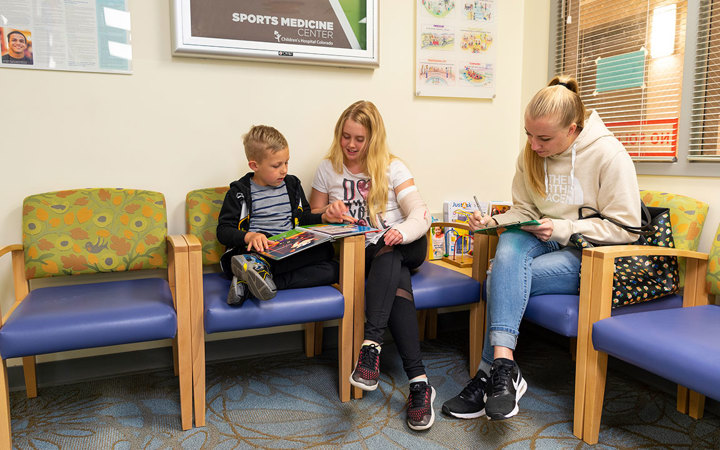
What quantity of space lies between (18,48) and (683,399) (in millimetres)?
2859

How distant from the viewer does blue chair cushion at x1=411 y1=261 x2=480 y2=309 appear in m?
2.02

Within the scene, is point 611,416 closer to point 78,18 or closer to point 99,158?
point 99,158

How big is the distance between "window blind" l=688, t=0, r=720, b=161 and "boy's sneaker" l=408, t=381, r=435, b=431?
1.40 meters

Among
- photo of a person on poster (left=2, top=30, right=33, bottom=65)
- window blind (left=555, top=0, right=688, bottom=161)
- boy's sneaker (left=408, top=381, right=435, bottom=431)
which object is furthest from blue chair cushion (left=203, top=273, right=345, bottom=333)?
window blind (left=555, top=0, right=688, bottom=161)

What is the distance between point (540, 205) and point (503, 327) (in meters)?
0.58

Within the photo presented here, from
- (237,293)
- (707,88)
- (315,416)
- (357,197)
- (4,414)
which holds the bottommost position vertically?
(315,416)

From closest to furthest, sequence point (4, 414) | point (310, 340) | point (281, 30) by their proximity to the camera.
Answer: point (4, 414) < point (281, 30) < point (310, 340)

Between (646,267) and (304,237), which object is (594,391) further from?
(304,237)

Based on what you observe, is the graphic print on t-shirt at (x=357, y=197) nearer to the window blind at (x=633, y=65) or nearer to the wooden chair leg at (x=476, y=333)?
the wooden chair leg at (x=476, y=333)

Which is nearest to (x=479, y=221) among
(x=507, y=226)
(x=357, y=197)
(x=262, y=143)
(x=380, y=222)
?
(x=507, y=226)

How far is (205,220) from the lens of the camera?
7.22 ft

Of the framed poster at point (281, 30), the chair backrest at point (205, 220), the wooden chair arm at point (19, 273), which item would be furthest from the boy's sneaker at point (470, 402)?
the wooden chair arm at point (19, 273)

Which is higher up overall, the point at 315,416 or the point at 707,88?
the point at 707,88

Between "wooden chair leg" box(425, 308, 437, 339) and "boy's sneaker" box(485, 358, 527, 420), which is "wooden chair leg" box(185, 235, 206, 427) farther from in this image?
"wooden chair leg" box(425, 308, 437, 339)
